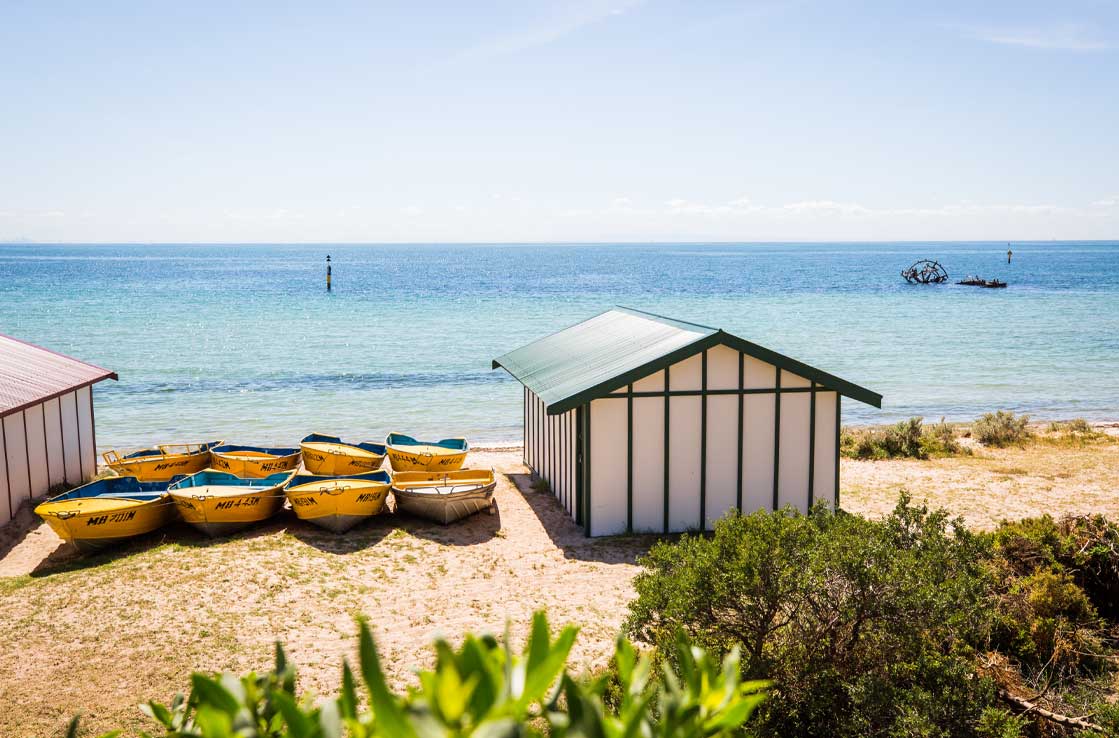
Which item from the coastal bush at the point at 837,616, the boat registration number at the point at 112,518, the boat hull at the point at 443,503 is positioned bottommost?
the boat hull at the point at 443,503

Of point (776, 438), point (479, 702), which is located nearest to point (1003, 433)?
point (776, 438)

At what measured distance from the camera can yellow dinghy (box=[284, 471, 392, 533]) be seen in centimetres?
1616

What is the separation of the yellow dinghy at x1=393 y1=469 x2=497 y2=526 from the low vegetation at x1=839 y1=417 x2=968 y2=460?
36.6 feet

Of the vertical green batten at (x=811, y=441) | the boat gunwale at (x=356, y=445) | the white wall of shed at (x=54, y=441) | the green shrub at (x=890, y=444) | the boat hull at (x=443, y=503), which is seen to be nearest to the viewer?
the vertical green batten at (x=811, y=441)

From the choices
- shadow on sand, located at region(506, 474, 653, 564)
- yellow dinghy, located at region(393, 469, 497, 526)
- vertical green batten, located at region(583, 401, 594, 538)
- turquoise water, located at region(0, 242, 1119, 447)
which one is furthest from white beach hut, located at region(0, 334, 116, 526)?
vertical green batten, located at region(583, 401, 594, 538)

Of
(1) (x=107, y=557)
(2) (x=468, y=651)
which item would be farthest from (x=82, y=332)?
(2) (x=468, y=651)

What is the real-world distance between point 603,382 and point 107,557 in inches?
344

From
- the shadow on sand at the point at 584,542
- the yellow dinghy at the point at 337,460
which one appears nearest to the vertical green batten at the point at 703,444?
the shadow on sand at the point at 584,542

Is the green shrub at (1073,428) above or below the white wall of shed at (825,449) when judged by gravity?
below

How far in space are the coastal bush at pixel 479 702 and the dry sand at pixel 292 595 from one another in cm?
645

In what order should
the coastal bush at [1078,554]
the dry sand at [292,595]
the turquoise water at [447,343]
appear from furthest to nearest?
the turquoise water at [447,343] → the coastal bush at [1078,554] → the dry sand at [292,595]

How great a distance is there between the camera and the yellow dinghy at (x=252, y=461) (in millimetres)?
18750

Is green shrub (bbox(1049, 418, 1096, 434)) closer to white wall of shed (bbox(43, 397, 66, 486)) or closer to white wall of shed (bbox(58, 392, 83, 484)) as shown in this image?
white wall of shed (bbox(58, 392, 83, 484))

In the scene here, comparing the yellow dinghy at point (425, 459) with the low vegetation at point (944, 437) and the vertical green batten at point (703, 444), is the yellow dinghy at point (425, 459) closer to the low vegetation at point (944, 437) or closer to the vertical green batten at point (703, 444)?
the vertical green batten at point (703, 444)
